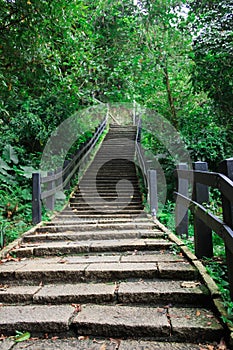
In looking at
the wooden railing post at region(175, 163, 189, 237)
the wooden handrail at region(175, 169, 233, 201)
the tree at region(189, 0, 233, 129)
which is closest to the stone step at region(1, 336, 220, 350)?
the wooden handrail at region(175, 169, 233, 201)

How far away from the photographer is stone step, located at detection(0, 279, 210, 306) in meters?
2.54

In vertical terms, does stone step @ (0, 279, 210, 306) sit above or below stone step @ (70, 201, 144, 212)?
below

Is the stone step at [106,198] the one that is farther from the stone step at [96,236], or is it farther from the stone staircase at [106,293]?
the stone step at [96,236]

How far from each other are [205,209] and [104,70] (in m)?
9.81

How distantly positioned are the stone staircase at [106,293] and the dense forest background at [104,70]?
4.85ft

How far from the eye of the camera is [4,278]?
3.10 m

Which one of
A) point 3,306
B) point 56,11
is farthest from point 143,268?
point 56,11

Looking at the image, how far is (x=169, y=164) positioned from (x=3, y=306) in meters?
7.01

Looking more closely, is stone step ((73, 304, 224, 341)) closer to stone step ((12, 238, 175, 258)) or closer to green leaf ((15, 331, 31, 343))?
green leaf ((15, 331, 31, 343))

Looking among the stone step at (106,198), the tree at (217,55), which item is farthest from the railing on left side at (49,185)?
the tree at (217,55)

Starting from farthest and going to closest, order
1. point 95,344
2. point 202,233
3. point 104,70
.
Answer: point 104,70 → point 202,233 → point 95,344

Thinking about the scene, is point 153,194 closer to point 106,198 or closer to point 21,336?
point 106,198

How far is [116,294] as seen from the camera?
8.51 feet

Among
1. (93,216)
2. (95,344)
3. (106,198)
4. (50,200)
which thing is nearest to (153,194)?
(93,216)
